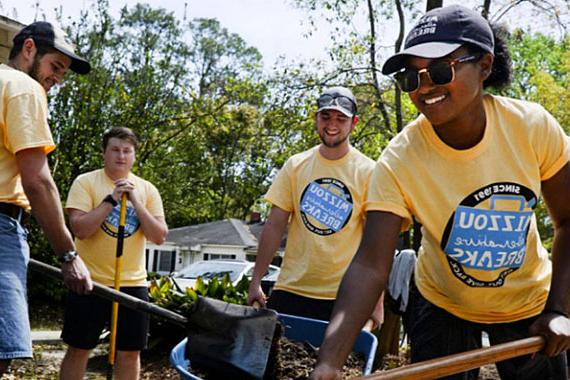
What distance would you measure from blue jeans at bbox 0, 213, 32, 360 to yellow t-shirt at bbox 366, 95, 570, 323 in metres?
1.83

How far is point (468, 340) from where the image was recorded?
3.09 meters

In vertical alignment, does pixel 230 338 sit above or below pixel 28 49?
below

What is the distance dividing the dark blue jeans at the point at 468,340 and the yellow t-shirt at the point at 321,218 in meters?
1.59

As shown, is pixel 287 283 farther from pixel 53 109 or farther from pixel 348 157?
pixel 53 109

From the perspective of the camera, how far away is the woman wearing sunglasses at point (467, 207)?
2.67 m

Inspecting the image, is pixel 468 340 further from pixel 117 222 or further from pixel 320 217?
pixel 117 222

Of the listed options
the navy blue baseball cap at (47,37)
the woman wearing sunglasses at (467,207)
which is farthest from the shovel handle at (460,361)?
the navy blue baseball cap at (47,37)

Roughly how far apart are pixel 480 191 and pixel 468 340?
663 mm

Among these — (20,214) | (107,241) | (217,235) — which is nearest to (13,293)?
(20,214)

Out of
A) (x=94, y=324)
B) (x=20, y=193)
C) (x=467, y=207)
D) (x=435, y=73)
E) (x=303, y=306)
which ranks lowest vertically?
(x=94, y=324)

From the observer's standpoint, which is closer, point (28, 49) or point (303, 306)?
point (28, 49)

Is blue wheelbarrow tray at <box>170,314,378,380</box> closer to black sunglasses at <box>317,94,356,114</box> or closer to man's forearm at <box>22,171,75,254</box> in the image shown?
man's forearm at <box>22,171,75,254</box>

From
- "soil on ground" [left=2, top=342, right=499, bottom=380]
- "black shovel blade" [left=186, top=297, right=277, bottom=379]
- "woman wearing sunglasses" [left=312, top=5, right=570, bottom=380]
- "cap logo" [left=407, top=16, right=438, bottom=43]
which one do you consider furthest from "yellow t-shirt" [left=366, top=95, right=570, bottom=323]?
"soil on ground" [left=2, top=342, right=499, bottom=380]

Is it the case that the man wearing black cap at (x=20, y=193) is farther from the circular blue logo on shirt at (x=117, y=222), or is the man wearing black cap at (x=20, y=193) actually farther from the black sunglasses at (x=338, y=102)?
the black sunglasses at (x=338, y=102)
